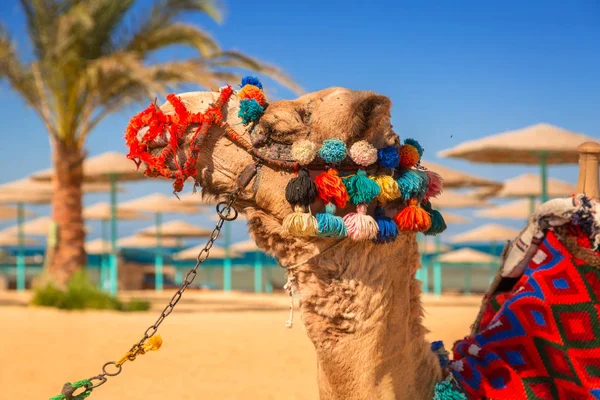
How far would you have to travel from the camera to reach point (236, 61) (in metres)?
14.2

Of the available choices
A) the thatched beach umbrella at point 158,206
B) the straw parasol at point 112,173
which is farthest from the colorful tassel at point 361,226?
A: the thatched beach umbrella at point 158,206

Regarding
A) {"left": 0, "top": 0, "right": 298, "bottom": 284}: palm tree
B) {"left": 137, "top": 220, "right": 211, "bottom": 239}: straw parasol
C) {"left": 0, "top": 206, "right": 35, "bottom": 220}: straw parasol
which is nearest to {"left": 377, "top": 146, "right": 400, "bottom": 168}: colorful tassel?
{"left": 0, "top": 0, "right": 298, "bottom": 284}: palm tree

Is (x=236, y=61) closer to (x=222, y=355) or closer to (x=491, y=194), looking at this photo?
(x=222, y=355)

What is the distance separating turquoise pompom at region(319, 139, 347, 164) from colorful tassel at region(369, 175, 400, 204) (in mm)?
126

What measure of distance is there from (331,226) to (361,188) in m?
0.15

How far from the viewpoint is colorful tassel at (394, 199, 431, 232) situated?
207 centimetres

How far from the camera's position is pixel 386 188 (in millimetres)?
2049

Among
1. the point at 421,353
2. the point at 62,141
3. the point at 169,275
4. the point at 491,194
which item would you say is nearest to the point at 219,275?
the point at 169,275

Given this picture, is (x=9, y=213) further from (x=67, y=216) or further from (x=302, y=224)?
(x=302, y=224)

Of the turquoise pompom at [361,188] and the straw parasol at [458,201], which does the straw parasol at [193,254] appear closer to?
the straw parasol at [458,201]

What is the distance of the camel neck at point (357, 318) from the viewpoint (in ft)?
6.68

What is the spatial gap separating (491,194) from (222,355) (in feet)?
60.3

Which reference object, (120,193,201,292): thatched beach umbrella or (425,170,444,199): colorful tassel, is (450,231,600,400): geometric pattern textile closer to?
(425,170,444,199): colorful tassel

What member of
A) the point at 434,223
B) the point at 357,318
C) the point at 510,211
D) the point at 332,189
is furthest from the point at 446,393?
the point at 510,211
